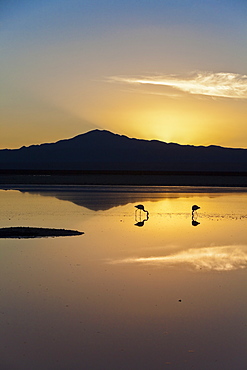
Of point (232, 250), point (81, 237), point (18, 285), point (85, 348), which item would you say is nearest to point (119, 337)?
point (85, 348)

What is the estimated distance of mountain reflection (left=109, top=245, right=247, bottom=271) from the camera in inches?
525

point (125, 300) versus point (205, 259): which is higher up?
point (205, 259)

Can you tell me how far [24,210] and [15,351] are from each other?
19.4 m

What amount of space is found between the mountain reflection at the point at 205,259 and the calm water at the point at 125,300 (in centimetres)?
3

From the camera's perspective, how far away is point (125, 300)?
1009 cm

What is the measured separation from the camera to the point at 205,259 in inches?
557

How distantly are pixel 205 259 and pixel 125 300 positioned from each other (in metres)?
4.58

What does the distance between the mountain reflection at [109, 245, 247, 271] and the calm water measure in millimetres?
26

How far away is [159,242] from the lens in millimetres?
16781

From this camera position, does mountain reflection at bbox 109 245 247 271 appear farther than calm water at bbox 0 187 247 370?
Yes

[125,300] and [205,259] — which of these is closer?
[125,300]

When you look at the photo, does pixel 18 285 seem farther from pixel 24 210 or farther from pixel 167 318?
pixel 24 210

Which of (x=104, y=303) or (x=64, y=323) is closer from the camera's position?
(x=64, y=323)

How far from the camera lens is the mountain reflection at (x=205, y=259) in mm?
13336
